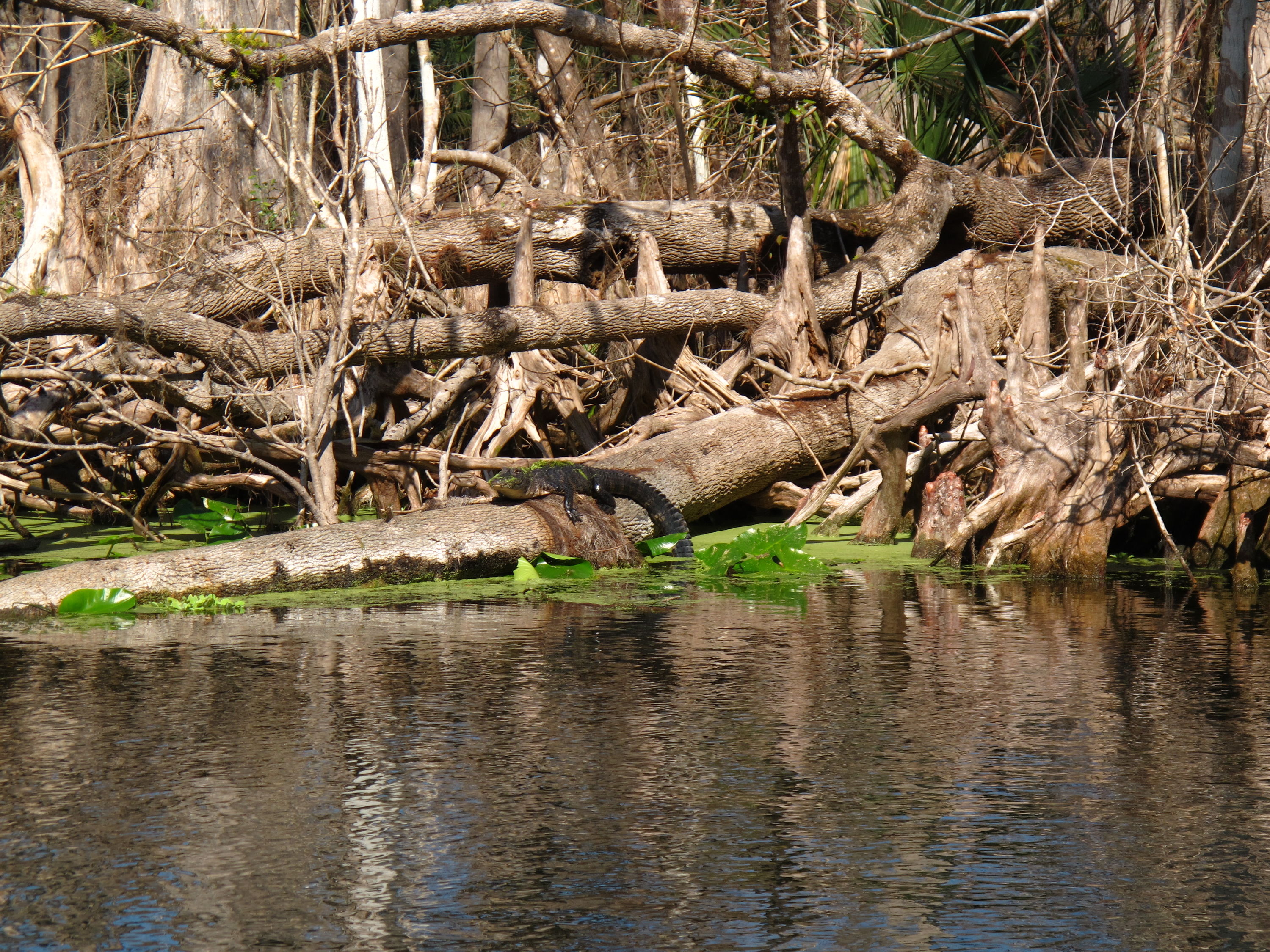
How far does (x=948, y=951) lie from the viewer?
2.68 m

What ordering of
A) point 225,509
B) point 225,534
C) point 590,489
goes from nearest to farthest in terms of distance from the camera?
1. point 590,489
2. point 225,534
3. point 225,509

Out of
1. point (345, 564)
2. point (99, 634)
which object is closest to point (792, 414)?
point (345, 564)

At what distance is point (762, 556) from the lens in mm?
8547

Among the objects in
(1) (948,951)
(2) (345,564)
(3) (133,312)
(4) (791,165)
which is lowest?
(1) (948,951)

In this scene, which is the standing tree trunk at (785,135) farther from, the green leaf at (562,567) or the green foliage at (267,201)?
the green foliage at (267,201)

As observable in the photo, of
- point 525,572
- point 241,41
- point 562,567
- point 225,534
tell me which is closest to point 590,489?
point 562,567

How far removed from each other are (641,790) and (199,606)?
4.09 metres

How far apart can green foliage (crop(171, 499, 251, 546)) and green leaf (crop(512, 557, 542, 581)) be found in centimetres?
226

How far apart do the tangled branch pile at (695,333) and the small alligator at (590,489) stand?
0.49 feet

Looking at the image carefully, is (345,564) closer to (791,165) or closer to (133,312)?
(133,312)

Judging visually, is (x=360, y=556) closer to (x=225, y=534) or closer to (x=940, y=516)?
(x=225, y=534)

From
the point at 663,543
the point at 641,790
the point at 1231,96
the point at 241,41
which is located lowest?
the point at 641,790

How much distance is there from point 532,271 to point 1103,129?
219 inches

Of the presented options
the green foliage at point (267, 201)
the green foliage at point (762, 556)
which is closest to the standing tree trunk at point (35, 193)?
the green foliage at point (267, 201)
